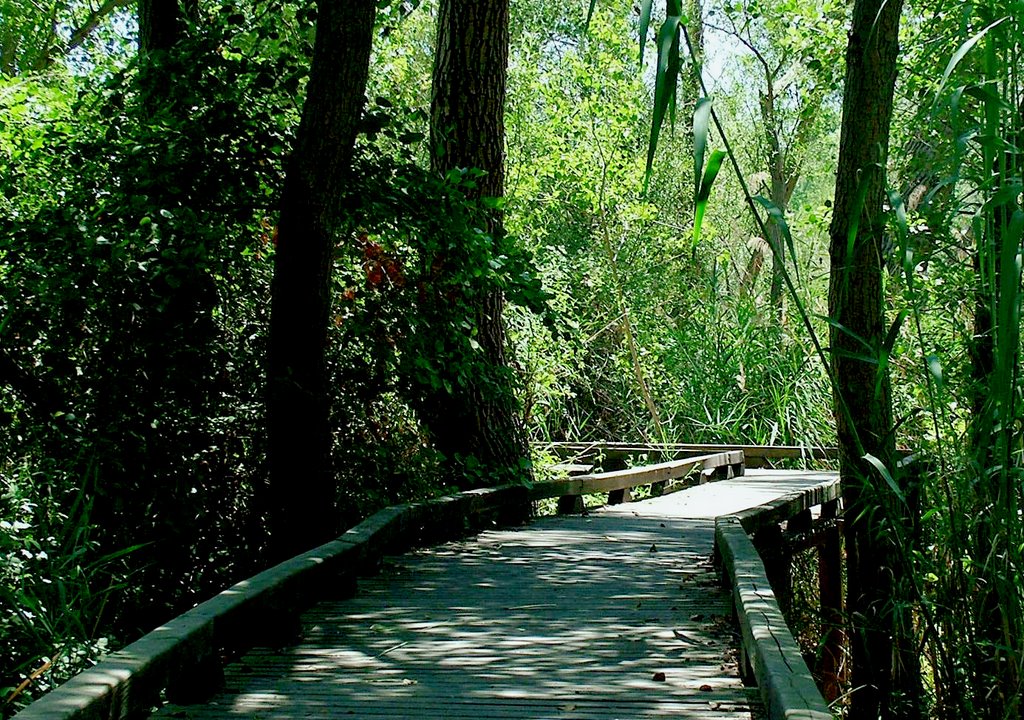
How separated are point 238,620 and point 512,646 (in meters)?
1.16

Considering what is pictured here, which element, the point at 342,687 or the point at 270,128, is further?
the point at 270,128

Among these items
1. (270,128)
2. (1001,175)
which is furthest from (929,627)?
(270,128)

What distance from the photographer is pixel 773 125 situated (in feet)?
80.6

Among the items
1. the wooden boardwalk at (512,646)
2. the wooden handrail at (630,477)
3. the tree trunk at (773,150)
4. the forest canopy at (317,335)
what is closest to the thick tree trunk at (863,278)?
the forest canopy at (317,335)

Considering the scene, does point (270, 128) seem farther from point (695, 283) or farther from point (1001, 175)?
point (695, 283)

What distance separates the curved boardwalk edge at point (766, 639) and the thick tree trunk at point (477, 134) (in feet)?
10.6

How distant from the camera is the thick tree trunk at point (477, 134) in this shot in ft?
31.7

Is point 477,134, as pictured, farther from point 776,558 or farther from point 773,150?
point 773,150

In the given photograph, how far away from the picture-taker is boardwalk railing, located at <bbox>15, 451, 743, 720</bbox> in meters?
3.20

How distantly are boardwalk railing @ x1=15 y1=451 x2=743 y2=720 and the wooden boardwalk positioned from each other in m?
0.09

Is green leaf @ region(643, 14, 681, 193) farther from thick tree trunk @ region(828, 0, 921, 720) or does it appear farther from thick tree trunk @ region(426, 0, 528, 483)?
thick tree trunk @ region(426, 0, 528, 483)

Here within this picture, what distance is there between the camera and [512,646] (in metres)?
4.98

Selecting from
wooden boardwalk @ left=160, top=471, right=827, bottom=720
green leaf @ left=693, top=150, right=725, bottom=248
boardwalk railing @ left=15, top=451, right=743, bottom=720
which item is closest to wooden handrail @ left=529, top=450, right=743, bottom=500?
boardwalk railing @ left=15, top=451, right=743, bottom=720

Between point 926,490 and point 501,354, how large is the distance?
15.8ft
